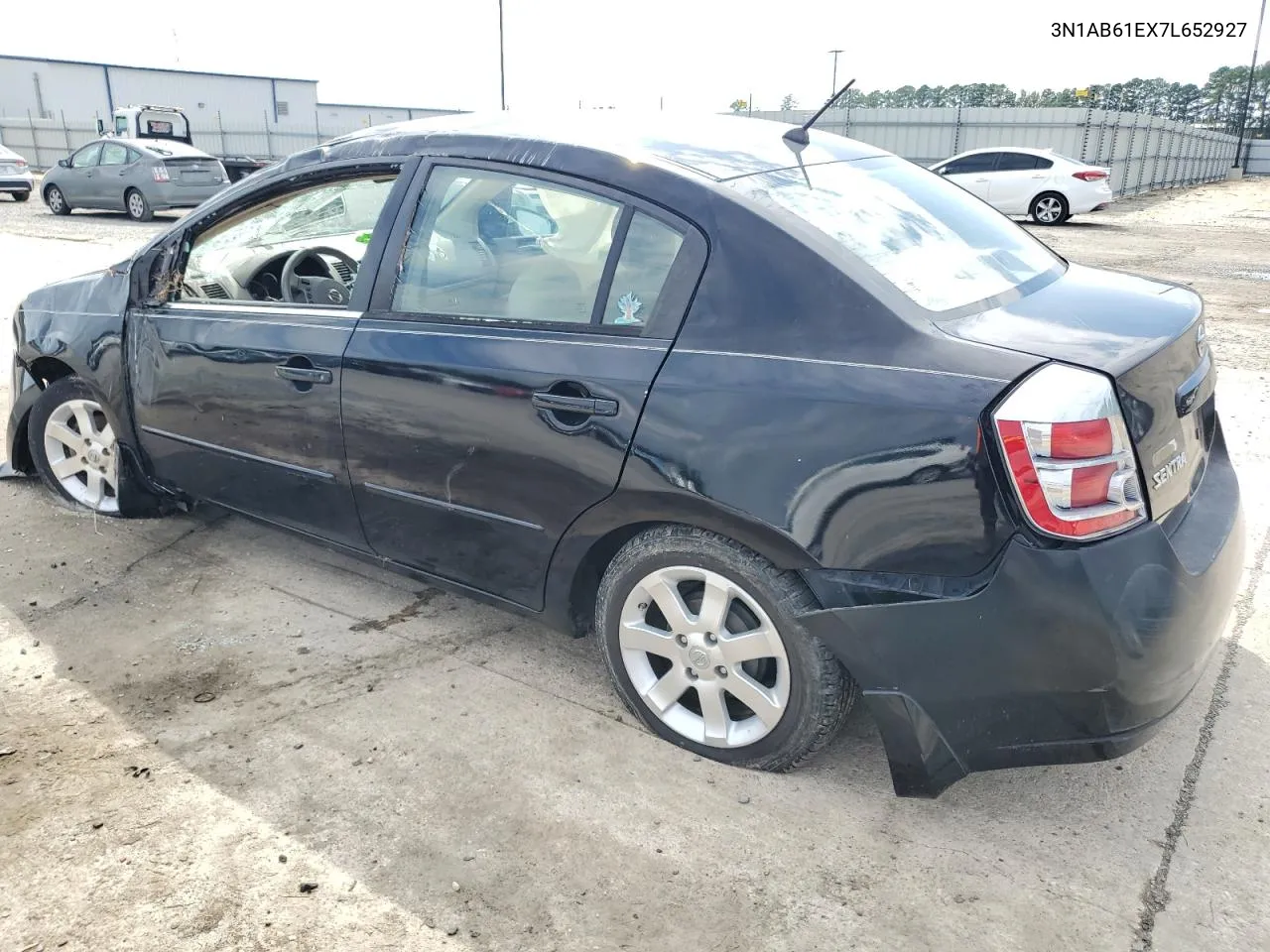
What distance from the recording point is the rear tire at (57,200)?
63.7 ft

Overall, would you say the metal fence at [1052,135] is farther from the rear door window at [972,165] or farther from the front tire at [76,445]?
the front tire at [76,445]

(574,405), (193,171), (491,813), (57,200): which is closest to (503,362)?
(574,405)

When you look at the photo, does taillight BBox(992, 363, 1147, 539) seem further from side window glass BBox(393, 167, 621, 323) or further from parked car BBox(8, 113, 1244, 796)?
side window glass BBox(393, 167, 621, 323)

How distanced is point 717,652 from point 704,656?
5cm

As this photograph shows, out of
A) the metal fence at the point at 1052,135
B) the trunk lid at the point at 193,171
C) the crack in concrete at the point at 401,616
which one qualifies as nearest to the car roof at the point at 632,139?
the crack in concrete at the point at 401,616

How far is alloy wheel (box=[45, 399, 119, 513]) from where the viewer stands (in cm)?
430

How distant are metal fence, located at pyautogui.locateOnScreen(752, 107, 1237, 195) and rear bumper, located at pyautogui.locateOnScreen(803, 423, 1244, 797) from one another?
23.8 metres

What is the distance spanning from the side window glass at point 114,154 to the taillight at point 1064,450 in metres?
19.7

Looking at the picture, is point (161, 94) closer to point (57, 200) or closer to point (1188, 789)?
point (57, 200)

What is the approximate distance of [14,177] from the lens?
75.2 ft

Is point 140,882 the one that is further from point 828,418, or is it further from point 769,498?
point 828,418

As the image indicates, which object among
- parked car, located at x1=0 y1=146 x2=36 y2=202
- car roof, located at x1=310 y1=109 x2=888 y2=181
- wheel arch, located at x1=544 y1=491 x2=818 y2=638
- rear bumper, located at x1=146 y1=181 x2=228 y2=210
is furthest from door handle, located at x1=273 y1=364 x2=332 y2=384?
parked car, located at x1=0 y1=146 x2=36 y2=202

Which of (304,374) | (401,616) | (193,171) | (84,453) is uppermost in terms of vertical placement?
(304,374)

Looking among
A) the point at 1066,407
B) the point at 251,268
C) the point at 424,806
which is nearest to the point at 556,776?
the point at 424,806
